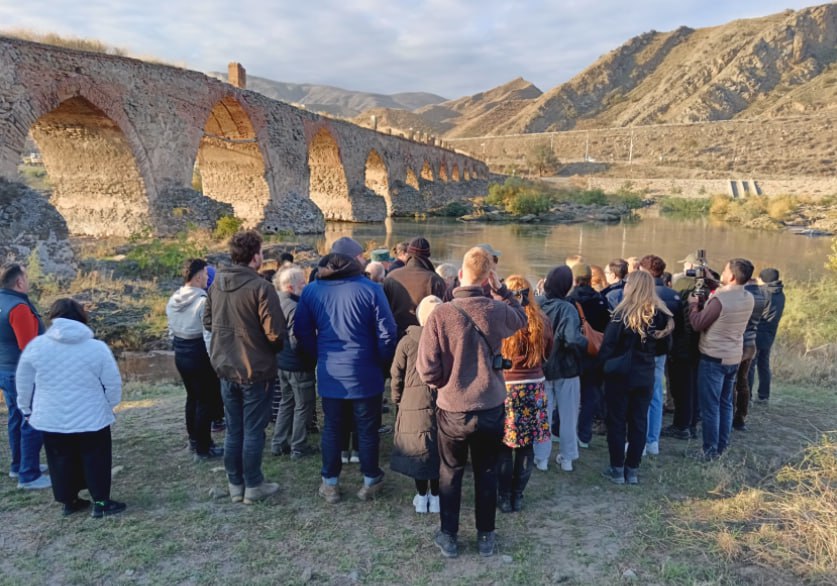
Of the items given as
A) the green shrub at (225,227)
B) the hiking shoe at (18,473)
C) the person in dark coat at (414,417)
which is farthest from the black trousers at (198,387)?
the green shrub at (225,227)

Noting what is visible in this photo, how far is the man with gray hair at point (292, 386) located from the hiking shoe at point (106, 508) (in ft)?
3.55

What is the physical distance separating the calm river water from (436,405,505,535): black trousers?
12224 mm

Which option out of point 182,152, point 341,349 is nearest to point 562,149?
point 182,152

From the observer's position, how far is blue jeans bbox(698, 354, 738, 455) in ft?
13.5

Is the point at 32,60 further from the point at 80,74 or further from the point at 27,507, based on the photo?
the point at 27,507

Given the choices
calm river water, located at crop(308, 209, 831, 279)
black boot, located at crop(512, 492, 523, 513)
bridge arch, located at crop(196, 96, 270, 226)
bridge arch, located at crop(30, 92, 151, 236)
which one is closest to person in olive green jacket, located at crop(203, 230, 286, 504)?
black boot, located at crop(512, 492, 523, 513)

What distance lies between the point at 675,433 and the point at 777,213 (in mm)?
31811

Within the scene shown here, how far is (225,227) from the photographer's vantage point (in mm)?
15172

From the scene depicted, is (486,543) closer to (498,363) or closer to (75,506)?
(498,363)

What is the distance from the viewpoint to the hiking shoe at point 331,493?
11.5 ft

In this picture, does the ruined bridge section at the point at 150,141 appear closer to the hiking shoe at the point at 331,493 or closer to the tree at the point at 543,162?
the hiking shoe at the point at 331,493

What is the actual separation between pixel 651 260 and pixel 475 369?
2282 millimetres

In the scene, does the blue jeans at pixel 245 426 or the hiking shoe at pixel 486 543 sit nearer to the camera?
the hiking shoe at pixel 486 543

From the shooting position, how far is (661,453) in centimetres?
441
